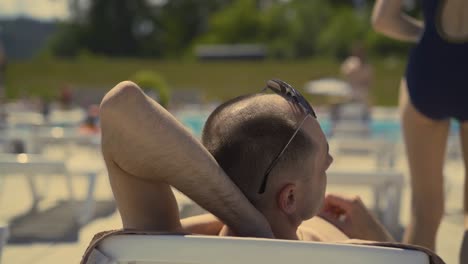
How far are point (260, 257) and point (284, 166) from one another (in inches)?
8.2

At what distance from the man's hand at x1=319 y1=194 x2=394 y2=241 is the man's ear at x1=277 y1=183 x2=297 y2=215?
415 millimetres

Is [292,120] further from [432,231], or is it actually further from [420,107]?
[432,231]

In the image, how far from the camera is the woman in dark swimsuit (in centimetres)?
219

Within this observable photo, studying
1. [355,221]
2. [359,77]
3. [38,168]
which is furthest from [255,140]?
[359,77]

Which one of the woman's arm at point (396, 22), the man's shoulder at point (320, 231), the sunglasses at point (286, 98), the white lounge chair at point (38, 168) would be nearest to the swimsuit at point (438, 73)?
the woman's arm at point (396, 22)

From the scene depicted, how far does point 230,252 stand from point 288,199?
0.67 feet

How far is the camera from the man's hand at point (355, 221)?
1.78 meters

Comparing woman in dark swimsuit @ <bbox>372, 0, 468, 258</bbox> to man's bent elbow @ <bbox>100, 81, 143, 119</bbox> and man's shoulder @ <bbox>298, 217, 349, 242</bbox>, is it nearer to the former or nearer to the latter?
man's shoulder @ <bbox>298, 217, 349, 242</bbox>

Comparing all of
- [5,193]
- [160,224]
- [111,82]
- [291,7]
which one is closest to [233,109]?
[160,224]

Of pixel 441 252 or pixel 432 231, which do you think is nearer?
pixel 432 231

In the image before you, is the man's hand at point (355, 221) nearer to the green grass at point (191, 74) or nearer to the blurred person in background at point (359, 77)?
the blurred person in background at point (359, 77)

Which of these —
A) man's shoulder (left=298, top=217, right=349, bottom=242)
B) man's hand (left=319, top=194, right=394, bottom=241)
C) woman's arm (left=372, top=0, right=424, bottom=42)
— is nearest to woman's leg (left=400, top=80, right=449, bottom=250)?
woman's arm (left=372, top=0, right=424, bottom=42)

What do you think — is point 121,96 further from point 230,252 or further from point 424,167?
point 424,167

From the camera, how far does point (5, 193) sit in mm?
5492
